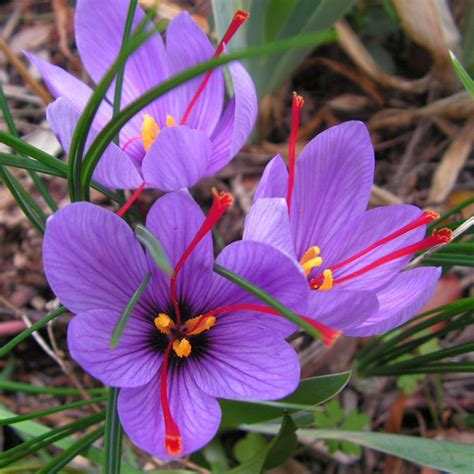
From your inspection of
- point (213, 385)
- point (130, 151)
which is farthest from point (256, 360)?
point (130, 151)

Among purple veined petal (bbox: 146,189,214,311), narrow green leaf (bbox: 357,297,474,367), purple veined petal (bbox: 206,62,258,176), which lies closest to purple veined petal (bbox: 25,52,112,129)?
purple veined petal (bbox: 206,62,258,176)

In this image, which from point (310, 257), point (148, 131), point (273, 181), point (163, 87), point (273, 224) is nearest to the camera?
point (163, 87)

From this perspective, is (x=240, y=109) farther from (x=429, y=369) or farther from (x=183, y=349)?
(x=429, y=369)

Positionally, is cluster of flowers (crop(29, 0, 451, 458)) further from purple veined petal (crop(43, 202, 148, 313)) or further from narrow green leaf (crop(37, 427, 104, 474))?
narrow green leaf (crop(37, 427, 104, 474))

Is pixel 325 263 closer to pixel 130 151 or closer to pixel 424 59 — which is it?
pixel 130 151

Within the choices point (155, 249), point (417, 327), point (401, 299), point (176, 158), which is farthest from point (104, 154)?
point (417, 327)

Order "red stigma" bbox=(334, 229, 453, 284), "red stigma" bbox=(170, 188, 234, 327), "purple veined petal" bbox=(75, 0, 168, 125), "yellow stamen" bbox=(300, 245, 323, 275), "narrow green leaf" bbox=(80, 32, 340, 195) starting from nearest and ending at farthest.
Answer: "narrow green leaf" bbox=(80, 32, 340, 195) < "red stigma" bbox=(170, 188, 234, 327) < "red stigma" bbox=(334, 229, 453, 284) < "yellow stamen" bbox=(300, 245, 323, 275) < "purple veined petal" bbox=(75, 0, 168, 125)

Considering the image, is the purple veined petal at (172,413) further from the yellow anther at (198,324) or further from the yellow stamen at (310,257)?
the yellow stamen at (310,257)
